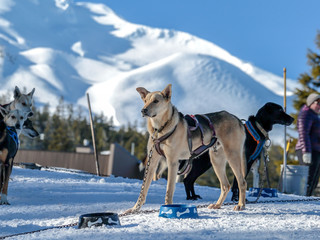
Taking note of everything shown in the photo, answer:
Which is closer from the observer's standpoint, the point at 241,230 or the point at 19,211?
the point at 241,230

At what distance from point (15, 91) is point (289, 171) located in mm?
7407

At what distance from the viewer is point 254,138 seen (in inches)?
247

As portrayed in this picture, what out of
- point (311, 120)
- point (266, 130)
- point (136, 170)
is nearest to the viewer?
point (266, 130)

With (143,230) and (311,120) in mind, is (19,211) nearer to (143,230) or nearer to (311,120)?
(143,230)

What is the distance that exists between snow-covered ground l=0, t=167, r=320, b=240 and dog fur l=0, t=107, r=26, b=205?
307mm

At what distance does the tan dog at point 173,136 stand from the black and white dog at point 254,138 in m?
1.00

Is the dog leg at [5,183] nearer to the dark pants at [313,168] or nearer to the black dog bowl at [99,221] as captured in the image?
the black dog bowl at [99,221]

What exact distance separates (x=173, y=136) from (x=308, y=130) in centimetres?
571

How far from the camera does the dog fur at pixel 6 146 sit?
5.32 m

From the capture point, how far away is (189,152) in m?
4.84

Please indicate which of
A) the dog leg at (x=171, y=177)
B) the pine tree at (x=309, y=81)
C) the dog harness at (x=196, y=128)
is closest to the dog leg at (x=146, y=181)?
the dog leg at (x=171, y=177)

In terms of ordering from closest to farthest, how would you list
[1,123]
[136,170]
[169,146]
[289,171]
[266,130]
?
[169,146]
[1,123]
[266,130]
[289,171]
[136,170]

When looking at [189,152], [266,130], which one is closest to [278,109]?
[266,130]

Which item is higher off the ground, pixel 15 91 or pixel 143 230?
pixel 15 91
